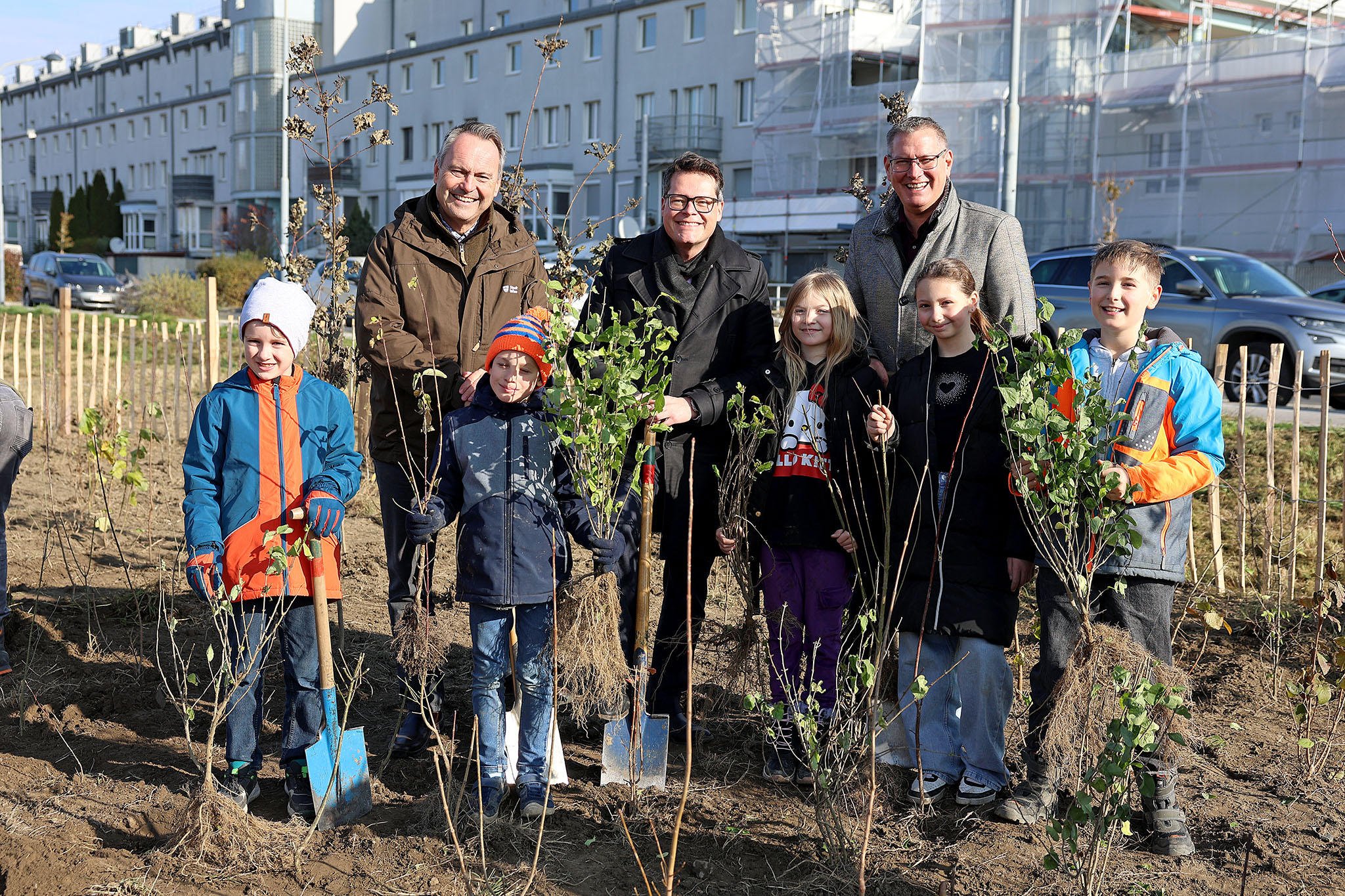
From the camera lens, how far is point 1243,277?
36.4 ft

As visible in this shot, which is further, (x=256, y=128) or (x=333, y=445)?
(x=256, y=128)

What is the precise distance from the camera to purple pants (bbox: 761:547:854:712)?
134 inches

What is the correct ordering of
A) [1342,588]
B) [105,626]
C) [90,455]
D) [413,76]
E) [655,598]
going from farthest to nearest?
[413,76] → [90,455] → [655,598] → [105,626] → [1342,588]

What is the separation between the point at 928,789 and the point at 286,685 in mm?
1873

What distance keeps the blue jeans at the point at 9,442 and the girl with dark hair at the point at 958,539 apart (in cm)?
305

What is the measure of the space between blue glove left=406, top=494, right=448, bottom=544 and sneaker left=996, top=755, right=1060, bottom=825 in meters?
1.74

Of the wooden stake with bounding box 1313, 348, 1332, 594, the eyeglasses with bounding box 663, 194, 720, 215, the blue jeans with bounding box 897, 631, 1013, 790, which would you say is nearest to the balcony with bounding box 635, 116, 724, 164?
the wooden stake with bounding box 1313, 348, 1332, 594

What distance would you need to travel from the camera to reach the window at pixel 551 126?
129ft

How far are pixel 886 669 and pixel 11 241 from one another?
247ft

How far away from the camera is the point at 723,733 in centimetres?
387

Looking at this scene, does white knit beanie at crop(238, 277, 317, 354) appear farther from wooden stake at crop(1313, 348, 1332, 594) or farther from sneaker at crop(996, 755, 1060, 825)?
wooden stake at crop(1313, 348, 1332, 594)

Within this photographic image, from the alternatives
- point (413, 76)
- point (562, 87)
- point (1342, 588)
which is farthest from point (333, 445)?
point (413, 76)

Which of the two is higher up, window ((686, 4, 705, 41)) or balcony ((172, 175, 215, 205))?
window ((686, 4, 705, 41))

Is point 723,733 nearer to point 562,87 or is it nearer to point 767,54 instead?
point 767,54
